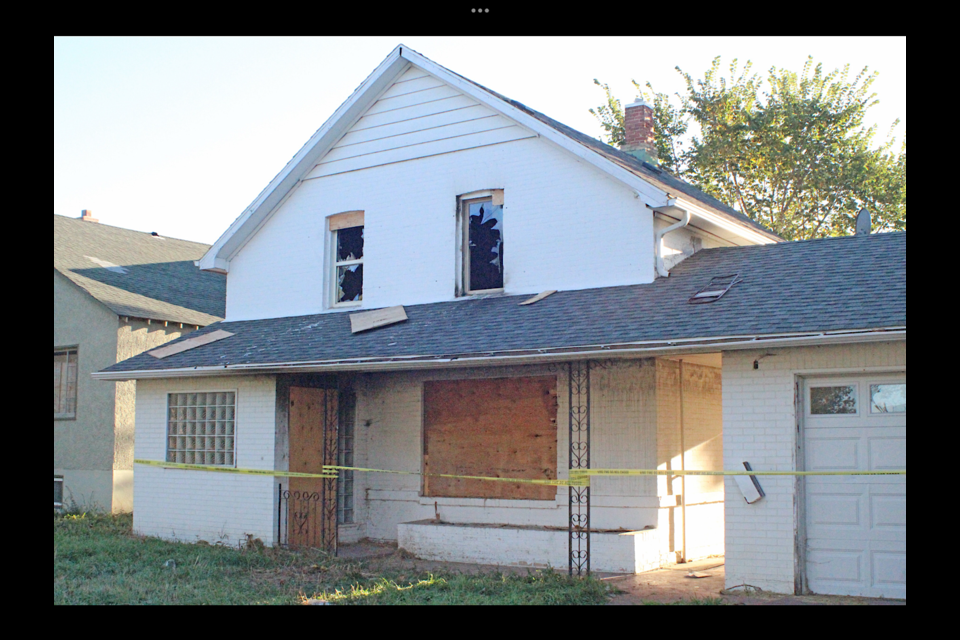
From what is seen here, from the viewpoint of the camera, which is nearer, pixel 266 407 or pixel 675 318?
pixel 675 318

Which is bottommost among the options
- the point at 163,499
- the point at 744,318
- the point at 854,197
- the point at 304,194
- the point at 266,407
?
the point at 163,499

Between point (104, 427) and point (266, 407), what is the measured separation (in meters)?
5.67

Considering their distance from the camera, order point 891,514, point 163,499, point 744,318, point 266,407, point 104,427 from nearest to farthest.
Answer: point 891,514, point 744,318, point 266,407, point 163,499, point 104,427

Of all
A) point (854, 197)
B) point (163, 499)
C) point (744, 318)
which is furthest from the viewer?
point (854, 197)

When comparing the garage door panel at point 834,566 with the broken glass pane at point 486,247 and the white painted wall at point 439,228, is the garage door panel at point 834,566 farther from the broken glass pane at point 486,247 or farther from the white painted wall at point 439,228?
the broken glass pane at point 486,247

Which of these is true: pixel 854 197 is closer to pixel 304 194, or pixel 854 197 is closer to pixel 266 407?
pixel 304 194

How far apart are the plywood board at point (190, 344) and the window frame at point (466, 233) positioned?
415 centimetres

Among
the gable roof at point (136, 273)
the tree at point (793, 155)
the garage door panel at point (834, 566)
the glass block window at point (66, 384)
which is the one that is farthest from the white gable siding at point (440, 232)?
the tree at point (793, 155)

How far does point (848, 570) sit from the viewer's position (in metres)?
9.30

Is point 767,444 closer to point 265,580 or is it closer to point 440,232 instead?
point 265,580

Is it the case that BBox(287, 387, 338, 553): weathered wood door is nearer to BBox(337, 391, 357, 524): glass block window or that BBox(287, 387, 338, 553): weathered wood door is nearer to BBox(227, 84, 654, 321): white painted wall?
BBox(337, 391, 357, 524): glass block window
